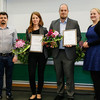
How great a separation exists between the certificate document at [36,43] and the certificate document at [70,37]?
0.43 meters

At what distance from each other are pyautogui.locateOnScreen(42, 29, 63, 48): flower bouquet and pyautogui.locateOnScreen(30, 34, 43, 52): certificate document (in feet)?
0.38

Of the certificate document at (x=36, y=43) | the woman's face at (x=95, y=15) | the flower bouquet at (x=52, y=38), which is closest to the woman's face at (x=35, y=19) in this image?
the certificate document at (x=36, y=43)

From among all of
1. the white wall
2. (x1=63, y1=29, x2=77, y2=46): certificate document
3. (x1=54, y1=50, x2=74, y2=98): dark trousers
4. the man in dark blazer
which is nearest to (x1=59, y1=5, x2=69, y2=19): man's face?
the man in dark blazer

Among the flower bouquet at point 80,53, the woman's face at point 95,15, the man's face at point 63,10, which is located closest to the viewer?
the woman's face at point 95,15

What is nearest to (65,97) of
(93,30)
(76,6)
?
(93,30)

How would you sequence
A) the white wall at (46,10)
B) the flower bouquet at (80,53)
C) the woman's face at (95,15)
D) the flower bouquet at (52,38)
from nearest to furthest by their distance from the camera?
1. the woman's face at (95,15)
2. the flower bouquet at (52,38)
3. the flower bouquet at (80,53)
4. the white wall at (46,10)

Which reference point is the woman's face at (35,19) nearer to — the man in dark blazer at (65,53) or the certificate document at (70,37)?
the man in dark blazer at (65,53)

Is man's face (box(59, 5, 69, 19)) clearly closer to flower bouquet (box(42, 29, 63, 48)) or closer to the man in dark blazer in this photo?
Answer: the man in dark blazer

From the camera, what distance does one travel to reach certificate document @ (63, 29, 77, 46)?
2492mm

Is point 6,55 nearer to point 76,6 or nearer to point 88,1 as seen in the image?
point 76,6

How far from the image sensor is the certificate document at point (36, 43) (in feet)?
8.57

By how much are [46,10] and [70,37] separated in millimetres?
1567

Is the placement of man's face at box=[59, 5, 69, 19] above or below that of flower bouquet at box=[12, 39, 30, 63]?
above

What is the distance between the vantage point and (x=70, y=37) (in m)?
2.52
